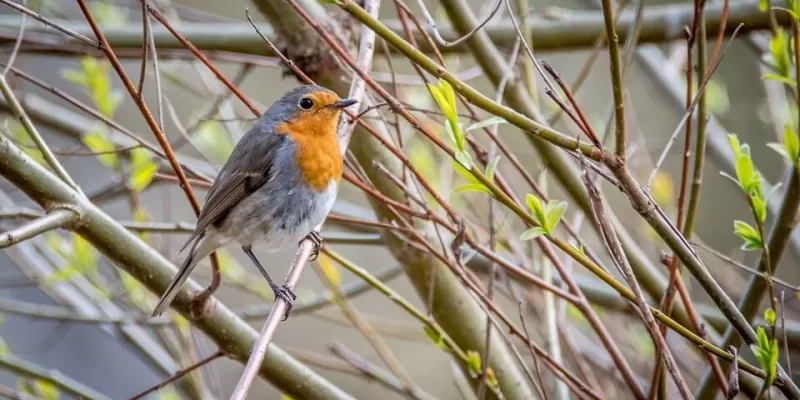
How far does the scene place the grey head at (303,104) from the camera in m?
3.22

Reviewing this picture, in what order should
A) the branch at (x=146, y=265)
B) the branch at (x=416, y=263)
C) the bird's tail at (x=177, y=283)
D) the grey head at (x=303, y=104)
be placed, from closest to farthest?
the branch at (x=146, y=265) < the bird's tail at (x=177, y=283) < the branch at (x=416, y=263) < the grey head at (x=303, y=104)

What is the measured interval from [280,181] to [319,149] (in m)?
0.22

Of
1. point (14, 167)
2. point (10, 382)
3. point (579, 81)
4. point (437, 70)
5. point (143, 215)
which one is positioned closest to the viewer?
point (437, 70)

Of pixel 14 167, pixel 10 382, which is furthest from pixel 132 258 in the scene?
pixel 10 382

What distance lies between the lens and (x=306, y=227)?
321 centimetres

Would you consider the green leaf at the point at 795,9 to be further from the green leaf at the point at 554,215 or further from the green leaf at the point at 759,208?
the green leaf at the point at 554,215

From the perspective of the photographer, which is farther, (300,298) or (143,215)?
(300,298)

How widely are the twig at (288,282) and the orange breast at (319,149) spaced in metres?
0.14

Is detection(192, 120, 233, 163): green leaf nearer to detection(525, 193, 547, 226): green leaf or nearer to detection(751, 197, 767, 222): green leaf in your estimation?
detection(525, 193, 547, 226): green leaf

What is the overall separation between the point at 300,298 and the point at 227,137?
2.92 ft

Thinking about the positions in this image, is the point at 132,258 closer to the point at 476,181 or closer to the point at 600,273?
the point at 476,181

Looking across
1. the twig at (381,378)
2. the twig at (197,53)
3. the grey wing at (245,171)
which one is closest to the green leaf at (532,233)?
the twig at (197,53)

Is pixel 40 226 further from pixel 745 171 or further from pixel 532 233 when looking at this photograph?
pixel 745 171

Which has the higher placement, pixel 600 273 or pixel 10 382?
pixel 10 382
